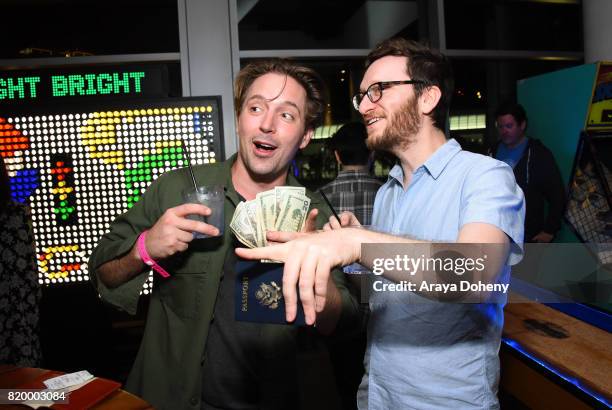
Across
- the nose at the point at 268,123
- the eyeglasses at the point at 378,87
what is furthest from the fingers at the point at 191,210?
the eyeglasses at the point at 378,87

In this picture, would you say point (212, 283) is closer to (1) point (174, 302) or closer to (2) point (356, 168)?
(1) point (174, 302)

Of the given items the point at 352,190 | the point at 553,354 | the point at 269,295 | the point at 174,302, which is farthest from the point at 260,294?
the point at 352,190

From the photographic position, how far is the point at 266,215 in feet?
4.46

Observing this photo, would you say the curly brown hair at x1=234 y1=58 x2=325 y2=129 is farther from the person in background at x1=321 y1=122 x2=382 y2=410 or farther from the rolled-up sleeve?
the person in background at x1=321 y1=122 x2=382 y2=410

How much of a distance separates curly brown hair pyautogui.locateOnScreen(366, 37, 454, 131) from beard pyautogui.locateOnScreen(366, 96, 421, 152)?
6 cm

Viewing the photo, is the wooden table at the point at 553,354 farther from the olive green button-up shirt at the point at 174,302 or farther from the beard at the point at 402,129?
the beard at the point at 402,129

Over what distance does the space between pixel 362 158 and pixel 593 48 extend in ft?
8.58

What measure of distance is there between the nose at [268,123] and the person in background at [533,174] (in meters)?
2.57

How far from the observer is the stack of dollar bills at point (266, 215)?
53.2 inches

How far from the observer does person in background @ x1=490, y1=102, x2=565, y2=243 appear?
3.60 meters

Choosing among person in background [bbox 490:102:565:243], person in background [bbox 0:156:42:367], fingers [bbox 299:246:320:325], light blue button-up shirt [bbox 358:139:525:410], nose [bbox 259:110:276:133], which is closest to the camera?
fingers [bbox 299:246:320:325]

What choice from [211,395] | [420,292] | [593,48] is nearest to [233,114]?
[211,395]

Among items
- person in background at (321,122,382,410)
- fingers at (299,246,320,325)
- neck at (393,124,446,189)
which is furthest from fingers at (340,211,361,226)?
person in background at (321,122,382,410)

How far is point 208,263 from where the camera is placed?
5.49 feet
